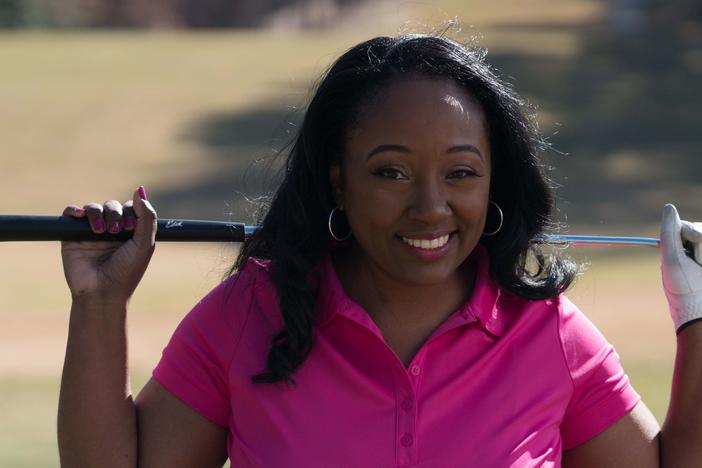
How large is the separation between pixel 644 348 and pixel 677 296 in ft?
22.2

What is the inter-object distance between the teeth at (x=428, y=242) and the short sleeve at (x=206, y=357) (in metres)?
0.32

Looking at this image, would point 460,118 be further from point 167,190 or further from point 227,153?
point 227,153

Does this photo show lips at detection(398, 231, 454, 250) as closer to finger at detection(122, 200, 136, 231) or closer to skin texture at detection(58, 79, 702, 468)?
skin texture at detection(58, 79, 702, 468)

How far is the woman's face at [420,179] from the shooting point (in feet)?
7.98

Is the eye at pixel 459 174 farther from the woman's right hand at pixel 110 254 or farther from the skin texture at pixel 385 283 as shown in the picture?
the woman's right hand at pixel 110 254

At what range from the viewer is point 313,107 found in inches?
103

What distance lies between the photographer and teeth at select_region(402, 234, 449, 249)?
243 centimetres

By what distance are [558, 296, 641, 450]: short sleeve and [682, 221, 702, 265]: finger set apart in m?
0.30

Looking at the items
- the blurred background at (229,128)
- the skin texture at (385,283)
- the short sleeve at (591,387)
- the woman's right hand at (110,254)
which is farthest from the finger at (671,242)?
the blurred background at (229,128)

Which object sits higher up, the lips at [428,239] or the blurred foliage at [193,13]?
the lips at [428,239]

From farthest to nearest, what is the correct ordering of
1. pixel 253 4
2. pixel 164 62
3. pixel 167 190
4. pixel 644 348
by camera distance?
pixel 253 4, pixel 164 62, pixel 167 190, pixel 644 348

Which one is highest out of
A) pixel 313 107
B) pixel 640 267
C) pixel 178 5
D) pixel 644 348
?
pixel 313 107

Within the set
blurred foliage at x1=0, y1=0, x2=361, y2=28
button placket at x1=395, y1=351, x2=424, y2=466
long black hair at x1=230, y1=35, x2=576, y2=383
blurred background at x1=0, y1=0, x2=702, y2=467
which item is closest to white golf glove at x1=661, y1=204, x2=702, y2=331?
long black hair at x1=230, y1=35, x2=576, y2=383

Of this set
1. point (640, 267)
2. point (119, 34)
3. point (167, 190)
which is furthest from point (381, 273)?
point (119, 34)
